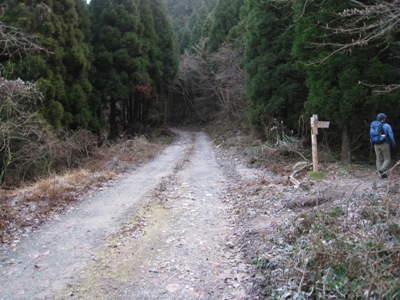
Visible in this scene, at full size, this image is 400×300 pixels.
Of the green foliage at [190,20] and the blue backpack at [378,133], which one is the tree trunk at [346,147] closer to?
the blue backpack at [378,133]

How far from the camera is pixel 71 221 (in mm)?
6742

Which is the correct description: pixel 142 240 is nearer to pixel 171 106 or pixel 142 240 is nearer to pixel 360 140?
pixel 360 140

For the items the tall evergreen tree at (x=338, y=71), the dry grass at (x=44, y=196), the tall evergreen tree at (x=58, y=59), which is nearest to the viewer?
the dry grass at (x=44, y=196)

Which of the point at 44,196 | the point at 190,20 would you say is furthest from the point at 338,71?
the point at 190,20

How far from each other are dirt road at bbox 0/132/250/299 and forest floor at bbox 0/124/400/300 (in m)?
0.01

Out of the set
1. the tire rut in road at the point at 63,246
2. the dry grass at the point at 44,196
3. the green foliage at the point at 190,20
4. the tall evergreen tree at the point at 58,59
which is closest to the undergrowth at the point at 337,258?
the tire rut in road at the point at 63,246

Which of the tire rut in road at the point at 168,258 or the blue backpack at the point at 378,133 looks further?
the blue backpack at the point at 378,133

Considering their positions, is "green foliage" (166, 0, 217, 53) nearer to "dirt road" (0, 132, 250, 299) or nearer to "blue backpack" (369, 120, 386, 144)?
"blue backpack" (369, 120, 386, 144)

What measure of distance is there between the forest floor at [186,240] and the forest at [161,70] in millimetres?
2372

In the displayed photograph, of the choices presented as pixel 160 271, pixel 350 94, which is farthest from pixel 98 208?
pixel 350 94

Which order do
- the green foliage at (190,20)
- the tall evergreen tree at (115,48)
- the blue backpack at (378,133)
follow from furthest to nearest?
the green foliage at (190,20) < the tall evergreen tree at (115,48) < the blue backpack at (378,133)

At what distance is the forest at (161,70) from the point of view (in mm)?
9523

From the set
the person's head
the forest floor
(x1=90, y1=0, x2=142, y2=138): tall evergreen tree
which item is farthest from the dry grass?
(x1=90, y1=0, x2=142, y2=138): tall evergreen tree

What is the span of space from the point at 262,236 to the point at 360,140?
8803 mm
